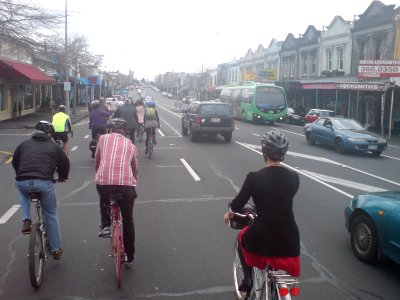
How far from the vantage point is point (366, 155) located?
60.4 feet

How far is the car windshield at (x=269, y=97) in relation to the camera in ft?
113

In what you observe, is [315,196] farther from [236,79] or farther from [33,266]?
[236,79]

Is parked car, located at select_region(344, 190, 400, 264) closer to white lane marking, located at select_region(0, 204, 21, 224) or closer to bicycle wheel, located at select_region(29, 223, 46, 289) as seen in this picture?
bicycle wheel, located at select_region(29, 223, 46, 289)

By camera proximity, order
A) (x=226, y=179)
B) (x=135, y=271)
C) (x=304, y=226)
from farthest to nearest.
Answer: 1. (x=226, y=179)
2. (x=304, y=226)
3. (x=135, y=271)

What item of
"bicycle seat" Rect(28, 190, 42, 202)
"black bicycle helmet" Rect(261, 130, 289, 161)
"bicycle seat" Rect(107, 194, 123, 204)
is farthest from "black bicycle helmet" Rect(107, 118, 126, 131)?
"black bicycle helmet" Rect(261, 130, 289, 161)

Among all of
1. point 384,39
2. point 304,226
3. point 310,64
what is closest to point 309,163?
point 304,226

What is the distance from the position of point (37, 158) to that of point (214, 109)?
627 inches

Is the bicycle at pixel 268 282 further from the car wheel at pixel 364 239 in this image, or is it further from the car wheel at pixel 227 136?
the car wheel at pixel 227 136

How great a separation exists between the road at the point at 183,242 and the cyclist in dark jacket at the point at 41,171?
0.59 m

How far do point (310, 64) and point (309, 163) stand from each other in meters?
32.3

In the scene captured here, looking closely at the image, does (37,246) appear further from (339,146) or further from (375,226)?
(339,146)

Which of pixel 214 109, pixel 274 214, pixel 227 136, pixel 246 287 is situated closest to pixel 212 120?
pixel 214 109

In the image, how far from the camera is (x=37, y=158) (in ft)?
17.7

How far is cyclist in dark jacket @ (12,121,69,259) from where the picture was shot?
5305 mm
